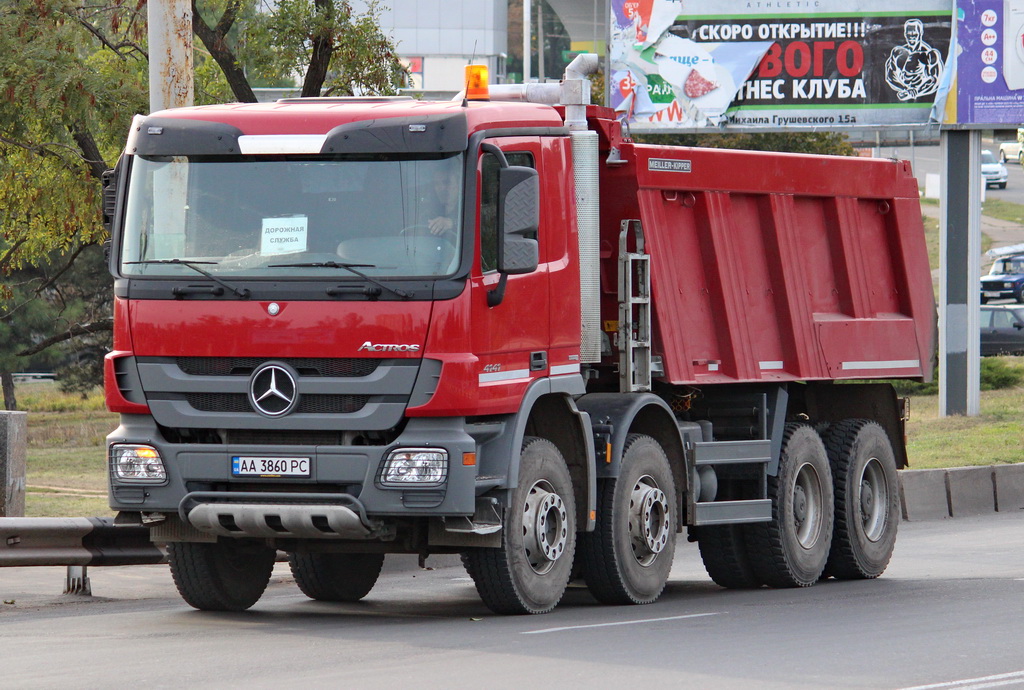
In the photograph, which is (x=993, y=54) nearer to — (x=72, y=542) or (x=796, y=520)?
(x=796, y=520)

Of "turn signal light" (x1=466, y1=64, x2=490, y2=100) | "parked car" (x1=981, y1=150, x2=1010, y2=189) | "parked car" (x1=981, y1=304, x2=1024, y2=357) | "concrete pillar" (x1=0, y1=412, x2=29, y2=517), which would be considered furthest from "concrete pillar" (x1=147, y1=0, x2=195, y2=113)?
"parked car" (x1=981, y1=150, x2=1010, y2=189)

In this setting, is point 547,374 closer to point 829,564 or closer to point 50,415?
point 829,564

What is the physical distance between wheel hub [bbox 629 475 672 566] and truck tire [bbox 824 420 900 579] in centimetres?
266

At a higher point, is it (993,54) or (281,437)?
(993,54)

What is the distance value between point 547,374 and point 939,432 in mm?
15027

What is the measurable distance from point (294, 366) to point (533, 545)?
1814 mm

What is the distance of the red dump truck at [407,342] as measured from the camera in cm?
925

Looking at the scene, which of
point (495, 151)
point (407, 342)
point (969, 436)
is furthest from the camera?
point (969, 436)

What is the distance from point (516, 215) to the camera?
31.2 feet

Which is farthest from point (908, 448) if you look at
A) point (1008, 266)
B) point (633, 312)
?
point (1008, 266)

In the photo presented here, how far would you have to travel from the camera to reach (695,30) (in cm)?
2580

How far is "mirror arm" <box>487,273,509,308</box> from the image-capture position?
9438 millimetres

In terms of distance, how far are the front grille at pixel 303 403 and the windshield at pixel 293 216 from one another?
0.66 meters

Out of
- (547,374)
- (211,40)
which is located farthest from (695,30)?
(547,374)
